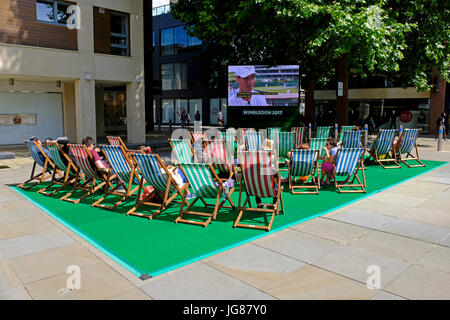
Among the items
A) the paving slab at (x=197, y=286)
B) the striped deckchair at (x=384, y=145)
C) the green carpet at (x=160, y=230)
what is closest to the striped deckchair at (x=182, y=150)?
the green carpet at (x=160, y=230)

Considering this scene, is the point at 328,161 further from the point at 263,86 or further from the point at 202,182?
the point at 263,86

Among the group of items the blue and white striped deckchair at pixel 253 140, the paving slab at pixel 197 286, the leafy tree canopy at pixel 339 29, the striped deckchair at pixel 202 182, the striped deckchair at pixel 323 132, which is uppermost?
the leafy tree canopy at pixel 339 29

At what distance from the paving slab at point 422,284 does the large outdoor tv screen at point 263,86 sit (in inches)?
501

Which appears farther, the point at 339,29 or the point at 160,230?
the point at 339,29

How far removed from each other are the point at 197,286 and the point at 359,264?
6.12 feet

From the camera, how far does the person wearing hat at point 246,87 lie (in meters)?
16.6

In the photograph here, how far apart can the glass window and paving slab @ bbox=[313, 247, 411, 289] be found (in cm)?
A: 3853

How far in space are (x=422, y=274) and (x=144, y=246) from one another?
328 cm

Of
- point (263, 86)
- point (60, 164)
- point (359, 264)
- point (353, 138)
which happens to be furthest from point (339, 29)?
point (359, 264)

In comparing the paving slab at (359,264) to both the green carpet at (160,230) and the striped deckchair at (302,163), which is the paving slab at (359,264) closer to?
the green carpet at (160,230)

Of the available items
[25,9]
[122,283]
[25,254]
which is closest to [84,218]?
[25,254]

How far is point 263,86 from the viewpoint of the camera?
16547 millimetres

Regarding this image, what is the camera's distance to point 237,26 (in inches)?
611

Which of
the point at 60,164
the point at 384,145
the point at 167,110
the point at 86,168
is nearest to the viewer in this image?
the point at 86,168
